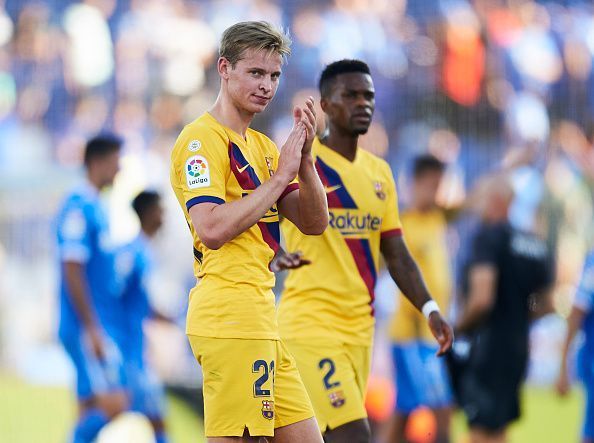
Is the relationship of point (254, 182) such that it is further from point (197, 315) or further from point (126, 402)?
point (126, 402)

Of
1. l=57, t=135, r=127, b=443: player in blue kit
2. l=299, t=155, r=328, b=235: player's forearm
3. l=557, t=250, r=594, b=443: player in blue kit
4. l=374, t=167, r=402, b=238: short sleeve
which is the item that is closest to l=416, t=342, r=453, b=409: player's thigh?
l=557, t=250, r=594, b=443: player in blue kit

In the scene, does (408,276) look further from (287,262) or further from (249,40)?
(249,40)

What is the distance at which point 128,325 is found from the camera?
364 inches

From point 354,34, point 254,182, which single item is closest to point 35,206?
point 354,34

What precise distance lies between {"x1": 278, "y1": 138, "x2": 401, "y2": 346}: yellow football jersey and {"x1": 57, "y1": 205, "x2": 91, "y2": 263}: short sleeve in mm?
2917

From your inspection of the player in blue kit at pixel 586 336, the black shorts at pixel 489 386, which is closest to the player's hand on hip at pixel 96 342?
the black shorts at pixel 489 386

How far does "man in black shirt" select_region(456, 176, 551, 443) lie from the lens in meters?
8.83

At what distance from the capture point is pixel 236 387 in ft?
14.9

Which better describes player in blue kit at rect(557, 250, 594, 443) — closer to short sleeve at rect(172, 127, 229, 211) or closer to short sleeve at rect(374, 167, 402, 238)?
short sleeve at rect(374, 167, 402, 238)

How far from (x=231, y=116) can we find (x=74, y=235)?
4.24m

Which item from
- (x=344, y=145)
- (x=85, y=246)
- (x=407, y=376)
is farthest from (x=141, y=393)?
(x=344, y=145)

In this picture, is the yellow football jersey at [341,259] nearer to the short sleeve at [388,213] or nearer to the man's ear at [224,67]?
the short sleeve at [388,213]

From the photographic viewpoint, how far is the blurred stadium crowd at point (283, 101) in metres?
12.6

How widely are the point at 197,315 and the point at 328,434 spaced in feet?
4.99
